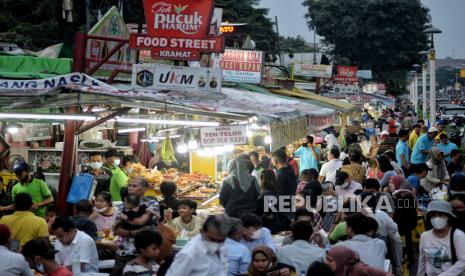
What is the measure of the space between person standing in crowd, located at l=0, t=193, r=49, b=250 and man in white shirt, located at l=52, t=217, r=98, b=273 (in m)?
0.81

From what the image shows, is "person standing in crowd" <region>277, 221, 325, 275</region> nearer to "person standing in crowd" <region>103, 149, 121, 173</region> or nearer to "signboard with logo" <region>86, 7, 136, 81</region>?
"signboard with logo" <region>86, 7, 136, 81</region>

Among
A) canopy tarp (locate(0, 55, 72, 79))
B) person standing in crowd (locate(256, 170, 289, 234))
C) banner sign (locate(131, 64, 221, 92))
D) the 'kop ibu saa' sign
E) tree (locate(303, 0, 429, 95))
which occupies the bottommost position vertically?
person standing in crowd (locate(256, 170, 289, 234))

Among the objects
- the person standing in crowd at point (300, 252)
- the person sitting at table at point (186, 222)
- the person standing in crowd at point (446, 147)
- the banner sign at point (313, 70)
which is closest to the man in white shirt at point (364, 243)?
the person standing in crowd at point (300, 252)

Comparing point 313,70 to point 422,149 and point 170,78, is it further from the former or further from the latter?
point 170,78

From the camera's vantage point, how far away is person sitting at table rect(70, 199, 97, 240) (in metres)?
10.4

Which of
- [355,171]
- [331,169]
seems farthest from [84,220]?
[331,169]

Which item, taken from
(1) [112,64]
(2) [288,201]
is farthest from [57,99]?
(2) [288,201]

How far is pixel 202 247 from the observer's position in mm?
7156

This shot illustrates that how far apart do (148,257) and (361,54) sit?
263ft

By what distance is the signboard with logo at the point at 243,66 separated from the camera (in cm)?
2239

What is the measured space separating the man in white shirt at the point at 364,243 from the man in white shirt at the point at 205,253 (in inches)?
85.1

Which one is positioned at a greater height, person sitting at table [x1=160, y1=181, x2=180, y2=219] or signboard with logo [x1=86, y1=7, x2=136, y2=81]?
signboard with logo [x1=86, y1=7, x2=136, y2=81]

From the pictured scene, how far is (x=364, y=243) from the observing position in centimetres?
903

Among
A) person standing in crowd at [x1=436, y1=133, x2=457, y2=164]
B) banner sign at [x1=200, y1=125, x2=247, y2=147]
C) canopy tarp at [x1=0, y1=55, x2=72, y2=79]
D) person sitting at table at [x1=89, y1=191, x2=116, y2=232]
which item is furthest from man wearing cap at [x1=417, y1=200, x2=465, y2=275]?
person standing in crowd at [x1=436, y1=133, x2=457, y2=164]
